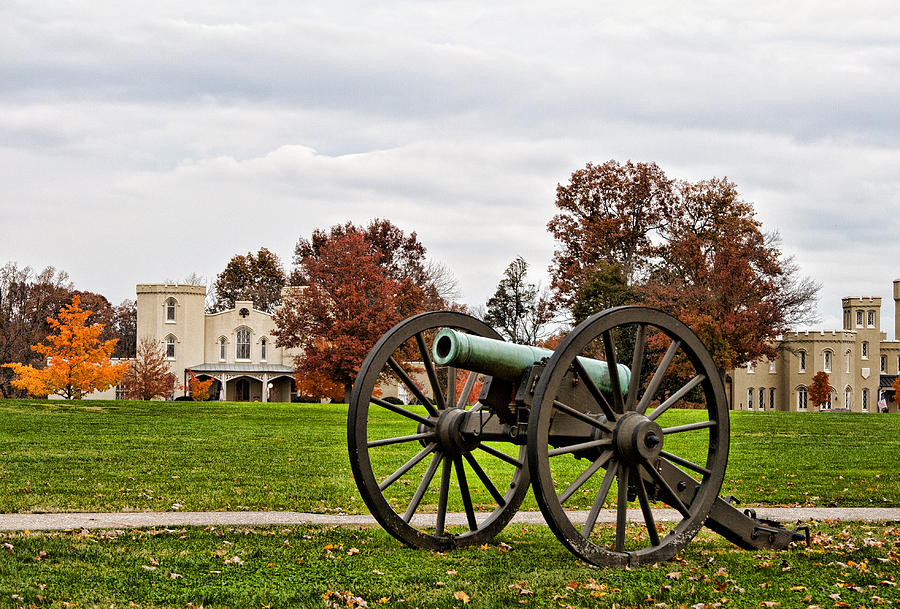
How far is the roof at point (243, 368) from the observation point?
63.7m

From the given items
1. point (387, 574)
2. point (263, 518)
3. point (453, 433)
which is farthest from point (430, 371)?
point (263, 518)

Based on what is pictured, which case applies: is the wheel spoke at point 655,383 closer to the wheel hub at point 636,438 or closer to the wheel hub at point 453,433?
the wheel hub at point 636,438

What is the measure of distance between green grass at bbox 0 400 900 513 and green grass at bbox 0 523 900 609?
3123 mm

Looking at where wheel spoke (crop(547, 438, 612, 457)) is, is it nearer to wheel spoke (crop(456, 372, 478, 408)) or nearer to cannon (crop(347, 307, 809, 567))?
cannon (crop(347, 307, 809, 567))

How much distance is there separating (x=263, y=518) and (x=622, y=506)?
4.38 m

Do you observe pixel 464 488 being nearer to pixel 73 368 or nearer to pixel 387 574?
pixel 387 574

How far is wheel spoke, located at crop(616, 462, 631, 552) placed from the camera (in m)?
7.22

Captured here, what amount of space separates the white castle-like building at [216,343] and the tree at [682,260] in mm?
22604

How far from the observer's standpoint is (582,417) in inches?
285

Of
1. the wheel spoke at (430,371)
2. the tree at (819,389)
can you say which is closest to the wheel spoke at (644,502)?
the wheel spoke at (430,371)

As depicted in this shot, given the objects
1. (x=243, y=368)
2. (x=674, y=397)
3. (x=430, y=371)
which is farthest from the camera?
(x=243, y=368)

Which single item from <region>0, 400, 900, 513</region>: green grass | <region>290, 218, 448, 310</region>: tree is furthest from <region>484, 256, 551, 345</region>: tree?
<region>0, 400, 900, 513</region>: green grass

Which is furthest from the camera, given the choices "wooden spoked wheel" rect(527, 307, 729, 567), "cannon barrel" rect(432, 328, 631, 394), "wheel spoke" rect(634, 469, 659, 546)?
"wheel spoke" rect(634, 469, 659, 546)

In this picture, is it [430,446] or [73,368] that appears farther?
[73,368]
